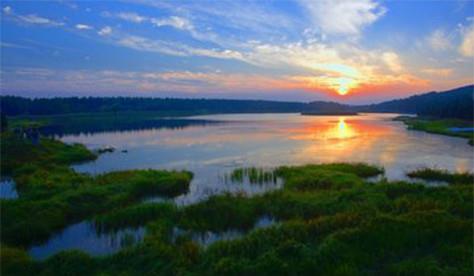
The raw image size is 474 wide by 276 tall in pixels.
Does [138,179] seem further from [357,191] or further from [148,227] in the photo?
[357,191]

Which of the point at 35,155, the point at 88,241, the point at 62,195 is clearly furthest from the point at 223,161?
the point at 88,241

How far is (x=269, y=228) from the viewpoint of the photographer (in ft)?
52.3

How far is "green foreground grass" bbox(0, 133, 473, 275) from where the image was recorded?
1243cm

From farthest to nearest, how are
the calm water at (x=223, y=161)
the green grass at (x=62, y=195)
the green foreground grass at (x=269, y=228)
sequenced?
the green grass at (x=62, y=195) → the calm water at (x=223, y=161) → the green foreground grass at (x=269, y=228)

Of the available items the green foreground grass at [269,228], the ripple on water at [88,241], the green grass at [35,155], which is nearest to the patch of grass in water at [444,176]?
the green foreground grass at [269,228]

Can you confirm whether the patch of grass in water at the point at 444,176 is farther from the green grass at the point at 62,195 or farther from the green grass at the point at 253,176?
the green grass at the point at 62,195

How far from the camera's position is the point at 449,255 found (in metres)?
12.5

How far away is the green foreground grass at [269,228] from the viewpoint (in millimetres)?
12430

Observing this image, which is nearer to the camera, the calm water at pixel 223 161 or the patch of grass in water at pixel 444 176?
the calm water at pixel 223 161

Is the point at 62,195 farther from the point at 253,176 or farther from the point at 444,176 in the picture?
the point at 444,176

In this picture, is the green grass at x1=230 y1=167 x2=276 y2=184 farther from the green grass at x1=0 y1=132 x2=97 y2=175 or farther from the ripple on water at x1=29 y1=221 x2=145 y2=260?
the green grass at x1=0 y1=132 x2=97 y2=175

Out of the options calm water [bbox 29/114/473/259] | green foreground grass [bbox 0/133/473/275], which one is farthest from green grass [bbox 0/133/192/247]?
calm water [bbox 29/114/473/259]

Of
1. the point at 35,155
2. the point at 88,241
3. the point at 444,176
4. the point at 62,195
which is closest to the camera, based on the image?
the point at 88,241

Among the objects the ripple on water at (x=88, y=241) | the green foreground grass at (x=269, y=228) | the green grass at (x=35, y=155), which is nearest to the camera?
the green foreground grass at (x=269, y=228)
